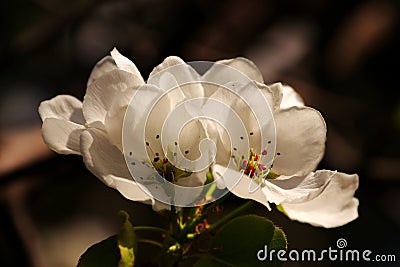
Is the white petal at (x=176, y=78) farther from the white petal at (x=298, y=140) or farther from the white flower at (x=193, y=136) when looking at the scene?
the white petal at (x=298, y=140)

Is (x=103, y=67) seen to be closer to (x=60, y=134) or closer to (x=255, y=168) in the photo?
(x=60, y=134)

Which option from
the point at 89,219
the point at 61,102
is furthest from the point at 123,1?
the point at 61,102

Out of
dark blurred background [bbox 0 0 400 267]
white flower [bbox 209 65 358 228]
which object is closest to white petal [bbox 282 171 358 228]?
white flower [bbox 209 65 358 228]

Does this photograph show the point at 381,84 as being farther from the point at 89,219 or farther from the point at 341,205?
the point at 341,205

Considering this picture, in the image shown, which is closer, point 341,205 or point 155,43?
point 341,205

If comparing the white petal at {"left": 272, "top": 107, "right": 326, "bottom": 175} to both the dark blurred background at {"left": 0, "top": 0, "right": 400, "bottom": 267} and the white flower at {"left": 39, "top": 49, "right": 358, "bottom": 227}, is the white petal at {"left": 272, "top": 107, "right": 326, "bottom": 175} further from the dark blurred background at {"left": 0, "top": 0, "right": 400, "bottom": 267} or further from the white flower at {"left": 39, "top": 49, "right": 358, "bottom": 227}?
the dark blurred background at {"left": 0, "top": 0, "right": 400, "bottom": 267}

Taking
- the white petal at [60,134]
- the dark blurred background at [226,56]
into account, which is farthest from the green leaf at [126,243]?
the dark blurred background at [226,56]
